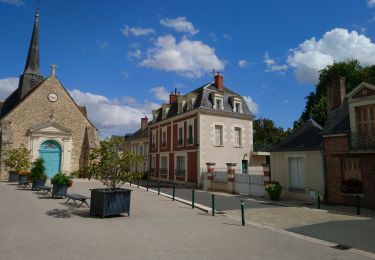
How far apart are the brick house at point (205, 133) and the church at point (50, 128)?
701cm

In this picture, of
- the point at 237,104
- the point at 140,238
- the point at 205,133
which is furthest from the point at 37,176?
the point at 237,104

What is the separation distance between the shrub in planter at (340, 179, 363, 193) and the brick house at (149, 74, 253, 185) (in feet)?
35.7

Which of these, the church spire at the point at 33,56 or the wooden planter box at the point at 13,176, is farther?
the church spire at the point at 33,56

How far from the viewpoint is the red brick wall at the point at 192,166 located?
22359mm

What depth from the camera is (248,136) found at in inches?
988

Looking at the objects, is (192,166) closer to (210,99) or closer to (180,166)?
(180,166)

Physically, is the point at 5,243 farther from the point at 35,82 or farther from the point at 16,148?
the point at 35,82

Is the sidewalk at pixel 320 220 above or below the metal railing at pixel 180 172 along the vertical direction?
below

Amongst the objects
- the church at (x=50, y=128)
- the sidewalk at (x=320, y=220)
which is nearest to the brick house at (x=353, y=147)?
the sidewalk at (x=320, y=220)

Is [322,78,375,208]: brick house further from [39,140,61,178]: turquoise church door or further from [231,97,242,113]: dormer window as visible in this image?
[39,140,61,178]: turquoise church door

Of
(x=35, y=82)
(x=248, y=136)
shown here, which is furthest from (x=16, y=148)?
(x=248, y=136)

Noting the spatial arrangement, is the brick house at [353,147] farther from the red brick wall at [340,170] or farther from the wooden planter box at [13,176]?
the wooden planter box at [13,176]

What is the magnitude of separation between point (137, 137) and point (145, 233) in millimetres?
29475

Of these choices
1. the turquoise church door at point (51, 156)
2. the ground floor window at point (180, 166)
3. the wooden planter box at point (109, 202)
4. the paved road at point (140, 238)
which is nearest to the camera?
the paved road at point (140, 238)
